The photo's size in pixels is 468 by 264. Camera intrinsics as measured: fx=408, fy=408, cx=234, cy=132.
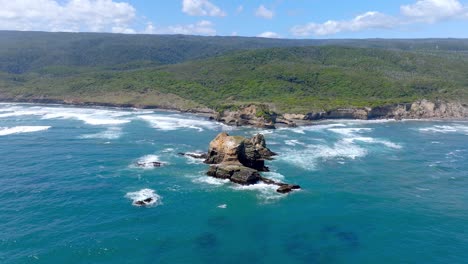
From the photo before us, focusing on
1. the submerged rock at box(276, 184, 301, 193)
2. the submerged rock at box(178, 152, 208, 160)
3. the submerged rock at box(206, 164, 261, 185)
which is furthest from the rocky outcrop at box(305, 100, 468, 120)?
the submerged rock at box(276, 184, 301, 193)

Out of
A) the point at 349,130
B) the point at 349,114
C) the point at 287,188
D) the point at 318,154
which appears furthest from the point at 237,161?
the point at 349,114

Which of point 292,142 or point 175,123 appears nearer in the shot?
point 292,142

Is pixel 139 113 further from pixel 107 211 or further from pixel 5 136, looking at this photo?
pixel 107 211

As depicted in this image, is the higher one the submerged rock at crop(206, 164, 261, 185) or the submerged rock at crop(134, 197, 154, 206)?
the submerged rock at crop(206, 164, 261, 185)

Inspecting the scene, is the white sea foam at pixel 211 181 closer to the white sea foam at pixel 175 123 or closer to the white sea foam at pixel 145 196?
the white sea foam at pixel 145 196

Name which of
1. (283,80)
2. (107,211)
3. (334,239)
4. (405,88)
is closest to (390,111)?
(405,88)

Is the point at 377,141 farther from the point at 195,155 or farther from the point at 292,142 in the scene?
the point at 195,155

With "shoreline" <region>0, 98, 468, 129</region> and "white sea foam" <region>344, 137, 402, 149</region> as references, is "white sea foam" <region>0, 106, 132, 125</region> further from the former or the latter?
"white sea foam" <region>344, 137, 402, 149</region>
